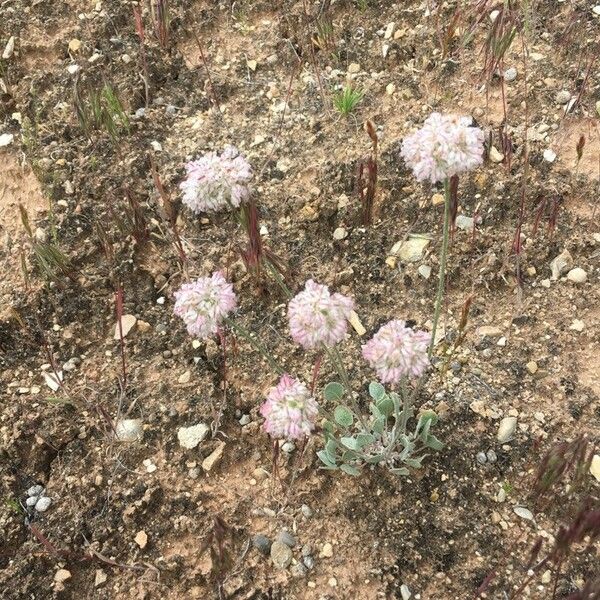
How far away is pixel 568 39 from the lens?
13.4ft

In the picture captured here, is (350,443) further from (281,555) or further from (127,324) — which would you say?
(127,324)

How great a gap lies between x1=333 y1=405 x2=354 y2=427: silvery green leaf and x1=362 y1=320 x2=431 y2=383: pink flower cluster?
57 cm

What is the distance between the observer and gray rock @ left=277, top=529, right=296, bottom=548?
9.50ft

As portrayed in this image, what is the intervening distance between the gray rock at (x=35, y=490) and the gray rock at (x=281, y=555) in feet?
3.66

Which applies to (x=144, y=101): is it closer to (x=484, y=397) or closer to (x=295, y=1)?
(x=295, y=1)

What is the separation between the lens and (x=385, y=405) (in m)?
2.93

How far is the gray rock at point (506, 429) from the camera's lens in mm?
3018

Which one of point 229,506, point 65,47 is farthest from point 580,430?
point 65,47

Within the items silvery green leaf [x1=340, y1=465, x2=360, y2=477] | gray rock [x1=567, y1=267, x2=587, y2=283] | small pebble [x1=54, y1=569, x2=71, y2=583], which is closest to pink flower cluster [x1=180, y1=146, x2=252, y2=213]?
silvery green leaf [x1=340, y1=465, x2=360, y2=477]

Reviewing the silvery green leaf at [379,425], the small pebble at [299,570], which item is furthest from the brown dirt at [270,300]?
the silvery green leaf at [379,425]

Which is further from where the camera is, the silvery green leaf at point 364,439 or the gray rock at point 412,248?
the gray rock at point 412,248

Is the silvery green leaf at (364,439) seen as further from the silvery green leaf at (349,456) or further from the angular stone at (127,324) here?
the angular stone at (127,324)

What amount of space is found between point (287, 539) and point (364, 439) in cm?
56

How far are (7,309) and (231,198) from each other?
5.65ft
